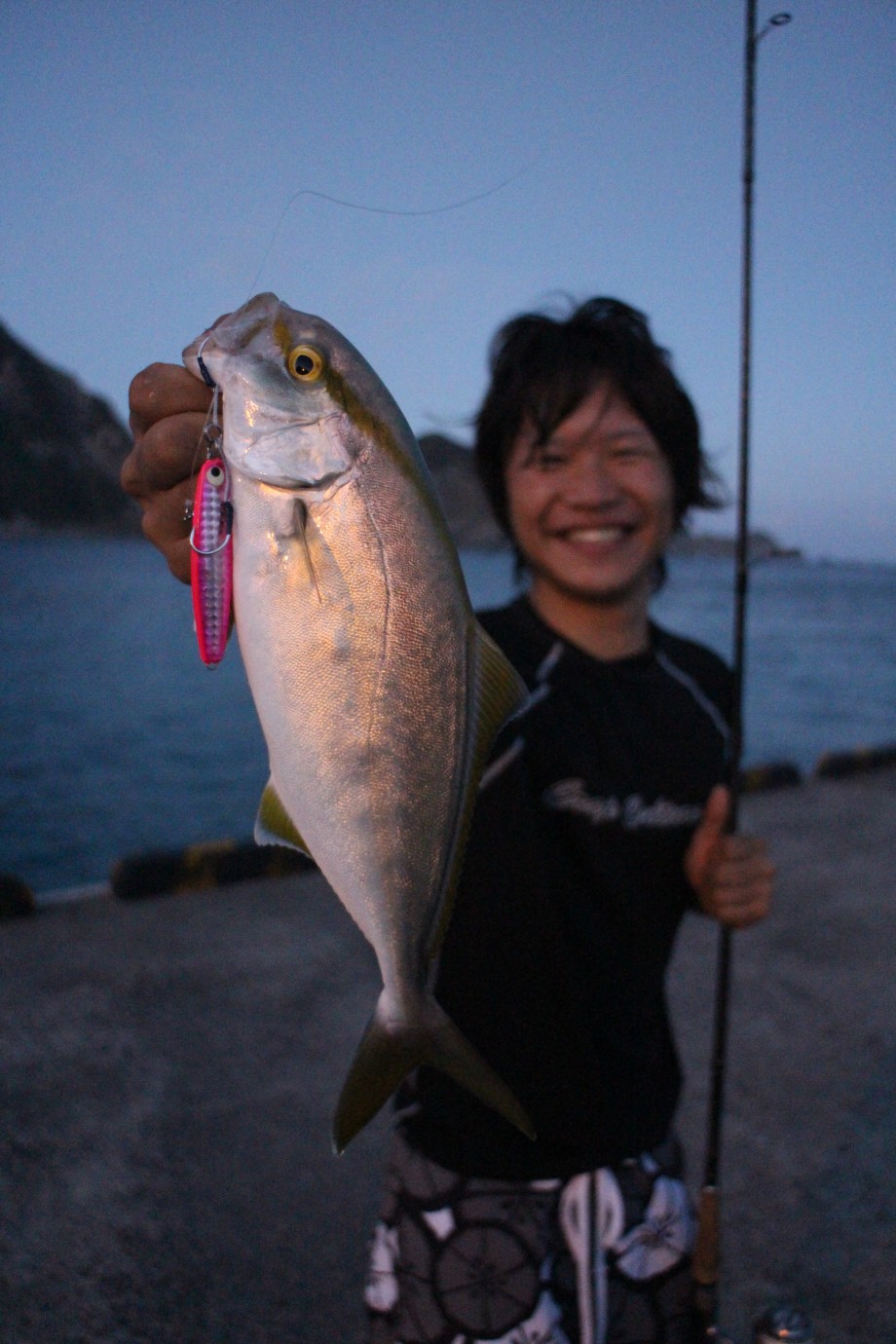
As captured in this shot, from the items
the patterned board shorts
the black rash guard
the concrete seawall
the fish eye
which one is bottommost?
the concrete seawall

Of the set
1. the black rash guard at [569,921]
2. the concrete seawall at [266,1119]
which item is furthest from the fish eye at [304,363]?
the concrete seawall at [266,1119]

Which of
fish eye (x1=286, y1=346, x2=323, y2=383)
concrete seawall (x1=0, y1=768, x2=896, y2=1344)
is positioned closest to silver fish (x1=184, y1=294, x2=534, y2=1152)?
fish eye (x1=286, y1=346, x2=323, y2=383)

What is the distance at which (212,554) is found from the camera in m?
1.11

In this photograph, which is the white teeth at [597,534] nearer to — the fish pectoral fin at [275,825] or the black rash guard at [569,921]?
the black rash guard at [569,921]

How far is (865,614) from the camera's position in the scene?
2040 inches

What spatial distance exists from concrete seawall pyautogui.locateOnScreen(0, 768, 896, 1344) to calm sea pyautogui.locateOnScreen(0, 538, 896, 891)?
2253mm

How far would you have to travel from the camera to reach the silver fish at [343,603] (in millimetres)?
1080

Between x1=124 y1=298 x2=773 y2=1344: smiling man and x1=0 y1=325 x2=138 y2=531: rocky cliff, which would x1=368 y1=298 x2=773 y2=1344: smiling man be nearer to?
x1=124 y1=298 x2=773 y2=1344: smiling man

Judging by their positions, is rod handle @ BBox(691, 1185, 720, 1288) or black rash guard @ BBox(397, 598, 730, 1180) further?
rod handle @ BBox(691, 1185, 720, 1288)

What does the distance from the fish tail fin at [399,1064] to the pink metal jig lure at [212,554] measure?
588 mm

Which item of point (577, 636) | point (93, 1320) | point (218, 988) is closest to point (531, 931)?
point (577, 636)

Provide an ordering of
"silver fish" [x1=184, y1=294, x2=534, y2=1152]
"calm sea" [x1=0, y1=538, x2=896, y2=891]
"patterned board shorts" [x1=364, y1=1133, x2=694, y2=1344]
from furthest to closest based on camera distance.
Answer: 1. "calm sea" [x1=0, y1=538, x2=896, y2=891]
2. "patterned board shorts" [x1=364, y1=1133, x2=694, y2=1344]
3. "silver fish" [x1=184, y1=294, x2=534, y2=1152]

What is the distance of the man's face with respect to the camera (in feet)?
6.85

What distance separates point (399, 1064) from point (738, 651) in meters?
1.73
